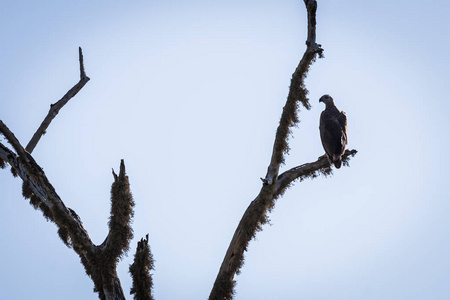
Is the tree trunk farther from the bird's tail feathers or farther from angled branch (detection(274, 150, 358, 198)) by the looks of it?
the bird's tail feathers

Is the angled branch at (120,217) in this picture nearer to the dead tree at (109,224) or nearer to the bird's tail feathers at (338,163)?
the dead tree at (109,224)

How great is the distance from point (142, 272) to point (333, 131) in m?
5.18

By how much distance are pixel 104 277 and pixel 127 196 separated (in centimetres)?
114

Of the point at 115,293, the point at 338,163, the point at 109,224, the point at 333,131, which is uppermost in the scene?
the point at 333,131

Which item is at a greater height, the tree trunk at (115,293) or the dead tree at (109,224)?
the dead tree at (109,224)

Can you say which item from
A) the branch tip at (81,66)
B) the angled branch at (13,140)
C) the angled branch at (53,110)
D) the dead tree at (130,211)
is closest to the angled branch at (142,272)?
the dead tree at (130,211)

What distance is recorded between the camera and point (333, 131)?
37.4 feet

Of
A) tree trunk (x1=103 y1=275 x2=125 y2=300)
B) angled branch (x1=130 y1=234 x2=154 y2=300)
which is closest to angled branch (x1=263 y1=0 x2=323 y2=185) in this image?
angled branch (x1=130 y1=234 x2=154 y2=300)

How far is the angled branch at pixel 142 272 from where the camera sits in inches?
309

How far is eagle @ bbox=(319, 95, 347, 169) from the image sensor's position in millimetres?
10030

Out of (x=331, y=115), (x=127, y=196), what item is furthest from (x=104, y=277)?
(x=331, y=115)

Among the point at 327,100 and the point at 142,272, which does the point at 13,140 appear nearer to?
the point at 142,272

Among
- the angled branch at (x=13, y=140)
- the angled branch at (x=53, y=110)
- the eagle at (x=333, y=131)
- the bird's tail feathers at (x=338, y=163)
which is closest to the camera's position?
the angled branch at (x=13, y=140)

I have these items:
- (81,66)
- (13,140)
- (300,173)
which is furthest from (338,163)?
(13,140)
